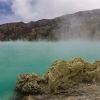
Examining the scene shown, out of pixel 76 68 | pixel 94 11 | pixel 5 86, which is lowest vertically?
pixel 5 86

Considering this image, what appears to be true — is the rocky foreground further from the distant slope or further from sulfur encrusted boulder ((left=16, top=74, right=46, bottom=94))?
the distant slope

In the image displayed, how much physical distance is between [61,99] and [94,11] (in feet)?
346

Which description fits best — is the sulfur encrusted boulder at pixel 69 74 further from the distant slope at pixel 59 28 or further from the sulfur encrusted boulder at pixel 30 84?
the distant slope at pixel 59 28

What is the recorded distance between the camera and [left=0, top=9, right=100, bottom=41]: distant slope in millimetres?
112812

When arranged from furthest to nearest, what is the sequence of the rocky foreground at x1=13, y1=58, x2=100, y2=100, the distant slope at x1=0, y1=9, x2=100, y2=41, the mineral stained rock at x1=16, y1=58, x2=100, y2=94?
the distant slope at x1=0, y1=9, x2=100, y2=41 < the mineral stained rock at x1=16, y1=58, x2=100, y2=94 < the rocky foreground at x1=13, y1=58, x2=100, y2=100

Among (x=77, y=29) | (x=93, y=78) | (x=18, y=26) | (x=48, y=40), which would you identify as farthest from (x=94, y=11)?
(x=93, y=78)

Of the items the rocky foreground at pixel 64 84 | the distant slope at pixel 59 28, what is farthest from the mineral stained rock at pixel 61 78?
the distant slope at pixel 59 28

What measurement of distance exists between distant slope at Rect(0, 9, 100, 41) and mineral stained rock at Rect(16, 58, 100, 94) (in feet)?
299

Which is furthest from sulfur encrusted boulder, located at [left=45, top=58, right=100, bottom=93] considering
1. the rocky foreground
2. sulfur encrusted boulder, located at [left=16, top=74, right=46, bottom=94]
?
sulfur encrusted boulder, located at [left=16, top=74, right=46, bottom=94]

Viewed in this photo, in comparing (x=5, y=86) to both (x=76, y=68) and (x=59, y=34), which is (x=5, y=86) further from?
(x=59, y=34)

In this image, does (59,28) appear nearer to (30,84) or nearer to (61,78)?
(61,78)

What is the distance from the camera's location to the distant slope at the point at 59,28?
113m

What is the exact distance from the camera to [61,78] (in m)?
17.2

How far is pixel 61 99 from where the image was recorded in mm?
14328
